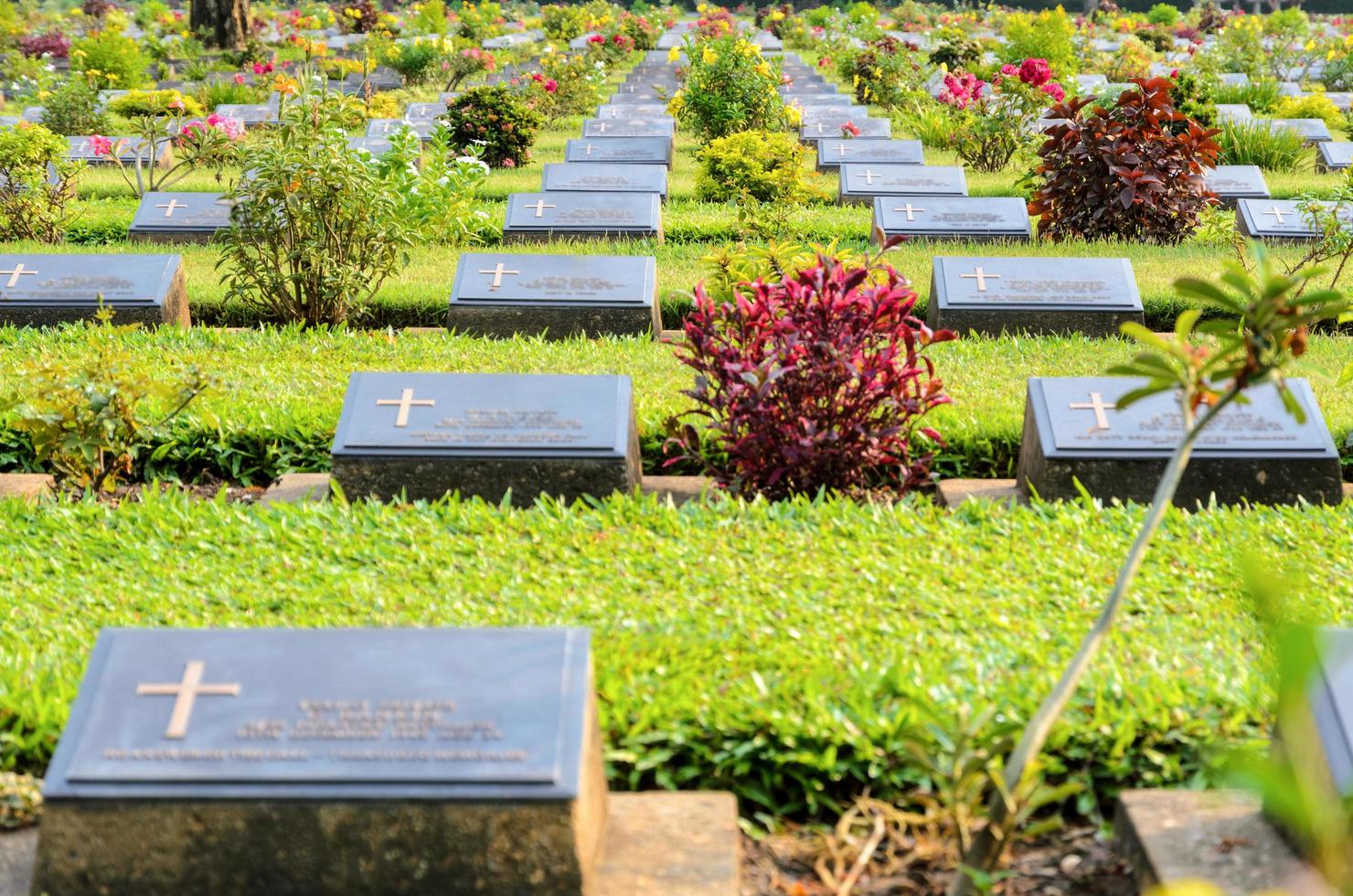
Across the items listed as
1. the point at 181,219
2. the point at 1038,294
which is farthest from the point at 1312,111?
the point at 181,219

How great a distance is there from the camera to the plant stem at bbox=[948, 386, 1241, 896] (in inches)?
→ 94.4

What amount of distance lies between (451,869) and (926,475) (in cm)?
278

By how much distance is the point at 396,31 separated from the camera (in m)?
24.8

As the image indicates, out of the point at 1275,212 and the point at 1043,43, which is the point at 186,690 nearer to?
the point at 1275,212

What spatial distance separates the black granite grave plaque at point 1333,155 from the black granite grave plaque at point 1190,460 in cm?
887

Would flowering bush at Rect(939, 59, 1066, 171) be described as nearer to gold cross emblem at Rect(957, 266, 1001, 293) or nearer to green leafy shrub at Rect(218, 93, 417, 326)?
gold cross emblem at Rect(957, 266, 1001, 293)

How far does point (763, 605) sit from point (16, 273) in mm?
4802

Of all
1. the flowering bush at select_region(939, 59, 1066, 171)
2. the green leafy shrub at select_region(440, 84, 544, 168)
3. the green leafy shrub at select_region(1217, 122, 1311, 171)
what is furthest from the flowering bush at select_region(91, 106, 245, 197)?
the green leafy shrub at select_region(1217, 122, 1311, 171)

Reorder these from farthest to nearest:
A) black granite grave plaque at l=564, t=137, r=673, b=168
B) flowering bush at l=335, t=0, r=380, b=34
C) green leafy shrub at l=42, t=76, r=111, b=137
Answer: flowering bush at l=335, t=0, r=380, b=34, green leafy shrub at l=42, t=76, r=111, b=137, black granite grave plaque at l=564, t=137, r=673, b=168

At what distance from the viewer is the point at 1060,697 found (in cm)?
242

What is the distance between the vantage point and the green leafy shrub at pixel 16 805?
282 cm

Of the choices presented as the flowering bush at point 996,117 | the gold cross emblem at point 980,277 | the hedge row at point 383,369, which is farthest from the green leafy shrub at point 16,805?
the flowering bush at point 996,117

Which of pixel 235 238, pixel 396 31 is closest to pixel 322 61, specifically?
pixel 396 31

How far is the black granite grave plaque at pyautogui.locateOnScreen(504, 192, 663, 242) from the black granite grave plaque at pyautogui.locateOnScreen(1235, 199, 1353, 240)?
371 centimetres
